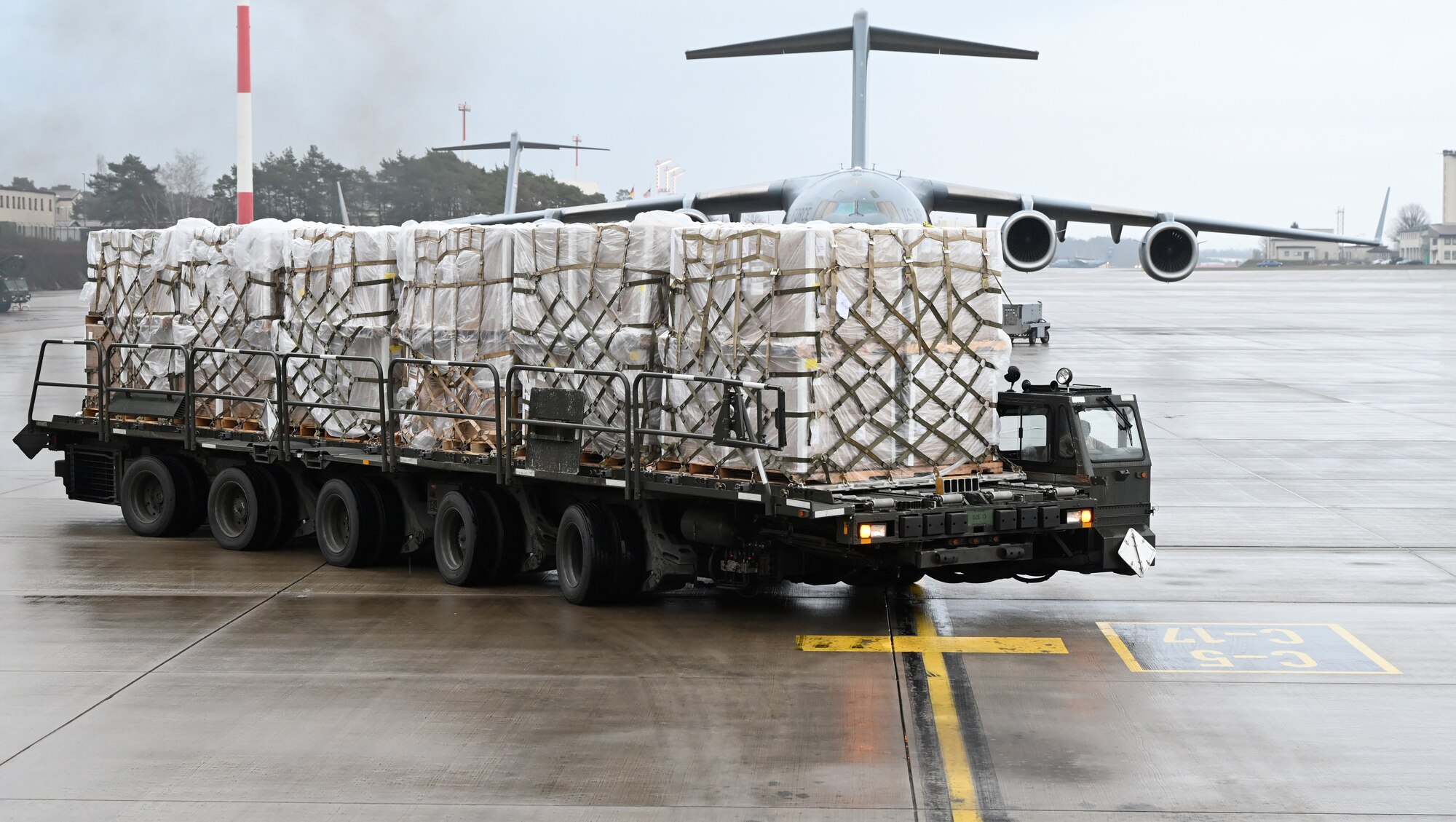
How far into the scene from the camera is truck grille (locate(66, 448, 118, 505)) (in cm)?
1568

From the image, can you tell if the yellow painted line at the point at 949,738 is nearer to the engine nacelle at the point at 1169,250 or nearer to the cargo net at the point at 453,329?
the cargo net at the point at 453,329

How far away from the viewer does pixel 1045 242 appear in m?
30.9

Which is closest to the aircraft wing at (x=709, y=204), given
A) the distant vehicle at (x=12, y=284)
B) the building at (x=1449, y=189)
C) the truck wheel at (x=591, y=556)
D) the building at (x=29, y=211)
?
the truck wheel at (x=591, y=556)

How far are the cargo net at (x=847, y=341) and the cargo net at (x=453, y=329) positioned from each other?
1.91 m

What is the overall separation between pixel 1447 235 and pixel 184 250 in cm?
18519

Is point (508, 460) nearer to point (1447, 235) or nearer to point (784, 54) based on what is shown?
point (784, 54)

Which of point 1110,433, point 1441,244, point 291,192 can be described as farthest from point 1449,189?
point 1110,433

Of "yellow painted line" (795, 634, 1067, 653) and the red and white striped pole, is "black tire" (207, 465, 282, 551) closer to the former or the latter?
"yellow painted line" (795, 634, 1067, 653)

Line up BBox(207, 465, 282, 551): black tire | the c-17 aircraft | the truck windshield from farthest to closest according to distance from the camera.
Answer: the c-17 aircraft
BBox(207, 465, 282, 551): black tire
the truck windshield

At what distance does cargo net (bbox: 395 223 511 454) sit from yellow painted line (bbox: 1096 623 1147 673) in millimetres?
4991

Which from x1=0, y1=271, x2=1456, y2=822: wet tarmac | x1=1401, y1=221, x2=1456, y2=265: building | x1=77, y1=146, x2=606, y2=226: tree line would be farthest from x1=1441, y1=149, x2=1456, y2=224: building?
x1=0, y1=271, x2=1456, y2=822: wet tarmac

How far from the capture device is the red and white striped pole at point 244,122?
104 feet

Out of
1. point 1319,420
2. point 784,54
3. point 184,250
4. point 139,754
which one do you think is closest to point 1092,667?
point 139,754

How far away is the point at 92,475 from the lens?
1585 centimetres
